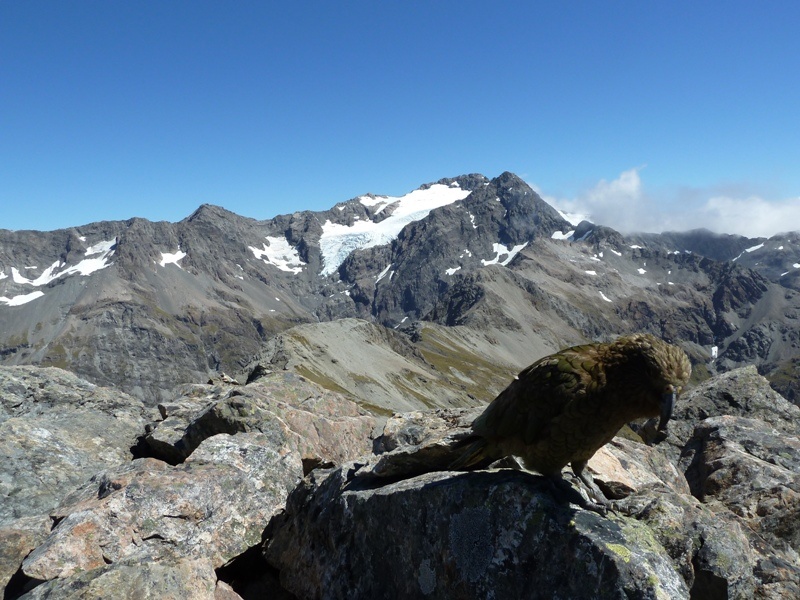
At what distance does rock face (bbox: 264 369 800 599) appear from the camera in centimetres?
655

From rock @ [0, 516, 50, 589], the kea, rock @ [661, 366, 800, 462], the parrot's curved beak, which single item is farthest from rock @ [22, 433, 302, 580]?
rock @ [661, 366, 800, 462]

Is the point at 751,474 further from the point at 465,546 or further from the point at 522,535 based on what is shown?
the point at 465,546

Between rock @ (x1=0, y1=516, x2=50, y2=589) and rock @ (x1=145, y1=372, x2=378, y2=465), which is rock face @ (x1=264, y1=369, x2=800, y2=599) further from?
rock @ (x1=0, y1=516, x2=50, y2=589)

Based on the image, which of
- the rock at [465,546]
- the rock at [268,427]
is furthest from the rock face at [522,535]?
the rock at [268,427]

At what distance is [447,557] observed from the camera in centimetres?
741

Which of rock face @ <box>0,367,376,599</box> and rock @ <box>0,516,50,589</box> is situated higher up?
rock face @ <box>0,367,376,599</box>

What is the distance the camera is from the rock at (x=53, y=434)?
12859mm

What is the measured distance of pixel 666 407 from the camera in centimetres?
668

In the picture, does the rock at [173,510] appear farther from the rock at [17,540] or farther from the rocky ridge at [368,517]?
the rock at [17,540]

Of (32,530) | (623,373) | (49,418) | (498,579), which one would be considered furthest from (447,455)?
(49,418)

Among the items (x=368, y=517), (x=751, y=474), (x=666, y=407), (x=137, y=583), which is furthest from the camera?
(x=751, y=474)

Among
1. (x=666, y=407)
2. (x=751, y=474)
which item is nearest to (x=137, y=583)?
(x=666, y=407)

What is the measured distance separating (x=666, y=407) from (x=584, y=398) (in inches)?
37.7

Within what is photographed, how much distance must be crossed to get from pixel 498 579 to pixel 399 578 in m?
1.72
